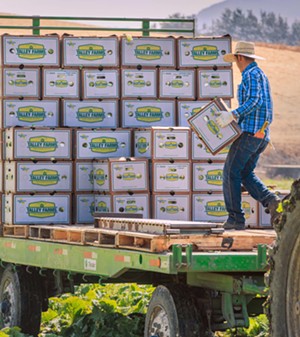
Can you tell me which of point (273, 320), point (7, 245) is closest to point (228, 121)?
point (7, 245)

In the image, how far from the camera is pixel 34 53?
1305 cm

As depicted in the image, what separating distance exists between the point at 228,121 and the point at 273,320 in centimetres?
376

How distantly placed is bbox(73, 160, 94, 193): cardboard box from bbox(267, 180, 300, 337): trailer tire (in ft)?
17.6

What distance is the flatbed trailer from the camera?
8914 millimetres

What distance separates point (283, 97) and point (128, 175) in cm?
6408

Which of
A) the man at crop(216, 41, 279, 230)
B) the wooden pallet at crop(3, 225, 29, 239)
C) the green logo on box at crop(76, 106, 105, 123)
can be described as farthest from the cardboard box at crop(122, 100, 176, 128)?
the man at crop(216, 41, 279, 230)

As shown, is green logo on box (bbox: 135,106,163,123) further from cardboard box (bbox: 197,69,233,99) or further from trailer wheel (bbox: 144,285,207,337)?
trailer wheel (bbox: 144,285,207,337)

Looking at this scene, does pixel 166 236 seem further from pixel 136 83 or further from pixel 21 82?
pixel 21 82

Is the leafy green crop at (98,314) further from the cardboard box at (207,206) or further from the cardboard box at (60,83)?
the cardboard box at (60,83)

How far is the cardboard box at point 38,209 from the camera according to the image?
12.5 metres

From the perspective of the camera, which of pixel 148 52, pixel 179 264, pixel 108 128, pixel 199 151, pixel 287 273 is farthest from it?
pixel 148 52

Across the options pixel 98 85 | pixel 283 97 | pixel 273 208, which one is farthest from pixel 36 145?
pixel 283 97

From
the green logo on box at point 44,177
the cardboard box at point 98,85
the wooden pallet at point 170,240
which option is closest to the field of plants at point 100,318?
the green logo on box at point 44,177

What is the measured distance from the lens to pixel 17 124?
42.6 feet
